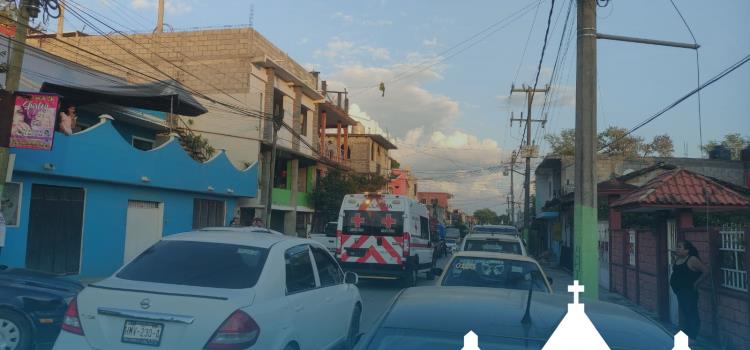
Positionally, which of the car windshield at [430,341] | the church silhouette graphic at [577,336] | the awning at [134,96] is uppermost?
the awning at [134,96]

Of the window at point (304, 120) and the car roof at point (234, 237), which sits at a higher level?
the window at point (304, 120)

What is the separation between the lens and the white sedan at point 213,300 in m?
4.50

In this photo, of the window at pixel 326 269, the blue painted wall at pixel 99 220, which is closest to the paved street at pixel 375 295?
the window at pixel 326 269

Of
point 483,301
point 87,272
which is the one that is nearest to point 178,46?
point 87,272

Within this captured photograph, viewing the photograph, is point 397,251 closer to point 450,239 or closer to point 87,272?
point 87,272

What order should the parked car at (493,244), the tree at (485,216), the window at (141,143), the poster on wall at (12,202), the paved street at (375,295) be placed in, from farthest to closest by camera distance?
the tree at (485,216)
the window at (141,143)
the poster on wall at (12,202)
the parked car at (493,244)
the paved street at (375,295)

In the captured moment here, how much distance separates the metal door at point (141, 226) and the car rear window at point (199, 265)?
12715mm

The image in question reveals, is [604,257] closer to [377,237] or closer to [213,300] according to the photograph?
[377,237]

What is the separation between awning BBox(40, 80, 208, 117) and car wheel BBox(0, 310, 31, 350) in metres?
10.8

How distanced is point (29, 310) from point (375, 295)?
9.30m

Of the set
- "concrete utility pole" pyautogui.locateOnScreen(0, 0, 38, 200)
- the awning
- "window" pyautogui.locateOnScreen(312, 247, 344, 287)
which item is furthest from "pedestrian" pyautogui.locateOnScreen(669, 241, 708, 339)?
the awning

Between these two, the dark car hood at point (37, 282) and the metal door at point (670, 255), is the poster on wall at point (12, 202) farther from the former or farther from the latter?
the metal door at point (670, 255)

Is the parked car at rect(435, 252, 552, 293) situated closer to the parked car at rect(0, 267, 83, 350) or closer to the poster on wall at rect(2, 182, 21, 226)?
the parked car at rect(0, 267, 83, 350)

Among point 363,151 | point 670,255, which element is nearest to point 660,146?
point 363,151
